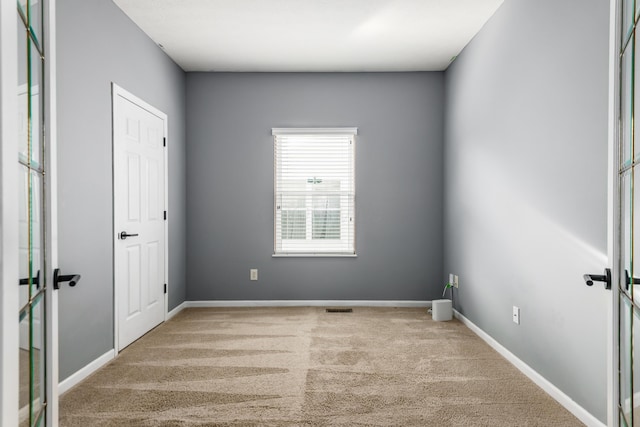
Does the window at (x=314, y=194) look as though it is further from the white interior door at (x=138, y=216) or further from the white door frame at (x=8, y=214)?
the white door frame at (x=8, y=214)

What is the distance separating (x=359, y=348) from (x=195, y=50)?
323 cm

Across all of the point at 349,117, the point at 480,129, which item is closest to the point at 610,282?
the point at 480,129

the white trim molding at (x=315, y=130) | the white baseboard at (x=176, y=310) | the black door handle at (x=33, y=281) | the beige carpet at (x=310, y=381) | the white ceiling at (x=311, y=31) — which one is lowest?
the beige carpet at (x=310, y=381)

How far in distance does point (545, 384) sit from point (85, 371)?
297cm

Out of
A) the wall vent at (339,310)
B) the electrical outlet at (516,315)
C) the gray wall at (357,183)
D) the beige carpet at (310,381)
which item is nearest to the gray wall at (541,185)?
the electrical outlet at (516,315)

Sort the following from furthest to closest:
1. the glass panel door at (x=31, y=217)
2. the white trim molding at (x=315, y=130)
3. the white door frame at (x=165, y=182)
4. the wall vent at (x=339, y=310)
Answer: the white trim molding at (x=315, y=130) < the wall vent at (x=339, y=310) < the white door frame at (x=165, y=182) < the glass panel door at (x=31, y=217)

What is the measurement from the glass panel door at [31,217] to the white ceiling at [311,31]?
236cm

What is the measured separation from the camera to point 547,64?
8.64 feet

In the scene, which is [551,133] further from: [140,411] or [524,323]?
[140,411]

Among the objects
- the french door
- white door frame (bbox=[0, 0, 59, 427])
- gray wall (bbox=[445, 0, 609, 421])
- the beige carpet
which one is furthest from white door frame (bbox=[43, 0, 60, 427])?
gray wall (bbox=[445, 0, 609, 421])

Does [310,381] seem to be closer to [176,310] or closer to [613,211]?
[613,211]

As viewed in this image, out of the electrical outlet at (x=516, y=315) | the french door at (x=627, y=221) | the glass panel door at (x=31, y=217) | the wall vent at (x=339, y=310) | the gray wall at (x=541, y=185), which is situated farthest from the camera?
the wall vent at (x=339, y=310)

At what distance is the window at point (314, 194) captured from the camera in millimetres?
4918

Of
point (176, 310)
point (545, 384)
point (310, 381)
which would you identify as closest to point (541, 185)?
point (545, 384)
